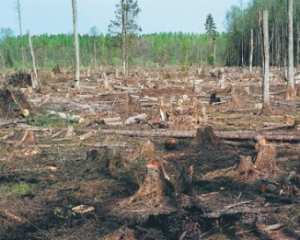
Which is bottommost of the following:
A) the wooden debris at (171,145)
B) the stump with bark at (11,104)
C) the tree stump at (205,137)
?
the wooden debris at (171,145)

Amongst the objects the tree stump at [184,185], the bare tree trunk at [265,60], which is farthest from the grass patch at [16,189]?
the bare tree trunk at [265,60]

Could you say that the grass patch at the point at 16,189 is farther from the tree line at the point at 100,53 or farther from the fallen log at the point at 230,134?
the tree line at the point at 100,53

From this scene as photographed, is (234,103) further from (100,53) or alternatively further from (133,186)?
(100,53)

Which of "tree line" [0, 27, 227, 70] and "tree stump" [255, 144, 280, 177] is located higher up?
"tree line" [0, 27, 227, 70]

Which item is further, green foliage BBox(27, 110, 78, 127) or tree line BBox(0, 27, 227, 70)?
tree line BBox(0, 27, 227, 70)

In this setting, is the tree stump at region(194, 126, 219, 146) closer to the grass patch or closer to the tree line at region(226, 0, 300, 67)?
the grass patch

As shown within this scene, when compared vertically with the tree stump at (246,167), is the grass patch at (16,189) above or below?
below

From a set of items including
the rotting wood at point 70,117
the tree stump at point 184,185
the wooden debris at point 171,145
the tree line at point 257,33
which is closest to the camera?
the tree stump at point 184,185

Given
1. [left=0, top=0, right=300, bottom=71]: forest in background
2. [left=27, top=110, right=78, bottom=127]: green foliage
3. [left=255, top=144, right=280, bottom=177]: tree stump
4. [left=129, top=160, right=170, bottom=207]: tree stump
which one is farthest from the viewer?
[left=0, top=0, right=300, bottom=71]: forest in background

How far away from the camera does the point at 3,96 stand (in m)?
14.9

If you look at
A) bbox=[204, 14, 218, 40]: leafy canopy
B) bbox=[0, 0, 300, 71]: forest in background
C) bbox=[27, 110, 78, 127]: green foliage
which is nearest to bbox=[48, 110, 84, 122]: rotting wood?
bbox=[27, 110, 78, 127]: green foliage

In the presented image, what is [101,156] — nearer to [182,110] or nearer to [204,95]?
[182,110]

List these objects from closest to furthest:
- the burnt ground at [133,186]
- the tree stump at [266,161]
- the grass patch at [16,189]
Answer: the burnt ground at [133,186] < the grass patch at [16,189] < the tree stump at [266,161]

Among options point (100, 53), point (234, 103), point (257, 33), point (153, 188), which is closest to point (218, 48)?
point (257, 33)
